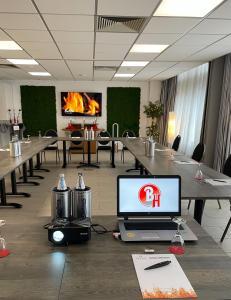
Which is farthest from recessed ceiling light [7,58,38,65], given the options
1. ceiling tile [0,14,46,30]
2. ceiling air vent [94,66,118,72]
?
ceiling tile [0,14,46,30]

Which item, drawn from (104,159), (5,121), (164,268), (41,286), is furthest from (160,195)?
(5,121)

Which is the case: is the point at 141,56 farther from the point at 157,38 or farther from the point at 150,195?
the point at 150,195

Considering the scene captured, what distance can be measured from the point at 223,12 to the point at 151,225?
87.5 inches

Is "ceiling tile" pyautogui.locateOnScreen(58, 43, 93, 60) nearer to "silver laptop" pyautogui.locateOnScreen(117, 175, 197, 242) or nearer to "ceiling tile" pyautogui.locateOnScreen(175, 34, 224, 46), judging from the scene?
"ceiling tile" pyautogui.locateOnScreen(175, 34, 224, 46)

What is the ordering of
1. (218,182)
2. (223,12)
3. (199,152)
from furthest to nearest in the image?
(199,152) < (218,182) < (223,12)

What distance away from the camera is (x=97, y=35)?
3.23m

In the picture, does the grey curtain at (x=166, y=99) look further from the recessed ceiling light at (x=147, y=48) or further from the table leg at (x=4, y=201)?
the table leg at (x=4, y=201)

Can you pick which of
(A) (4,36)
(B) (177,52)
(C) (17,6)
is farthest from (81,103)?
(C) (17,6)

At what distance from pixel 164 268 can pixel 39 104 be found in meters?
8.55

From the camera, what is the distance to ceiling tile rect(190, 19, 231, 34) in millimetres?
2734

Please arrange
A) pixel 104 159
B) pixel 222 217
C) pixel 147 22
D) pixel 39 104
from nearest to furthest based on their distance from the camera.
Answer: pixel 147 22, pixel 222 217, pixel 104 159, pixel 39 104

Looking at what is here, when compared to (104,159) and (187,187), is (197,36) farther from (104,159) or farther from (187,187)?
(104,159)

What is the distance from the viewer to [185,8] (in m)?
2.39

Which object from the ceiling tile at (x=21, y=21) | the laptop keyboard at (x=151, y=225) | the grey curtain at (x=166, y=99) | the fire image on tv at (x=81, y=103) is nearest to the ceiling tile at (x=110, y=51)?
the ceiling tile at (x=21, y=21)
